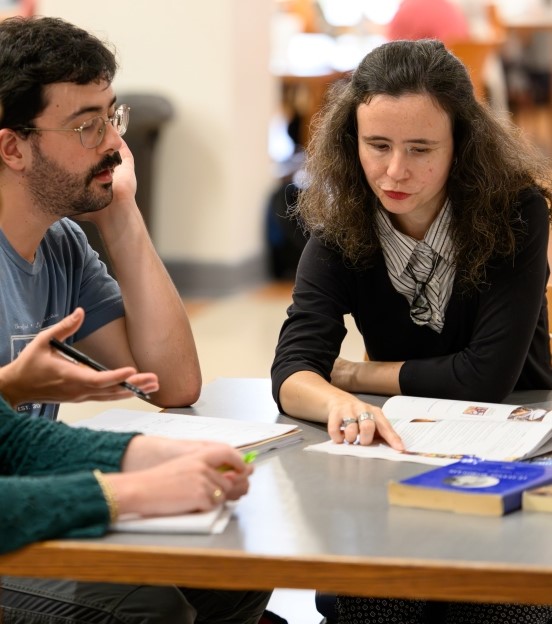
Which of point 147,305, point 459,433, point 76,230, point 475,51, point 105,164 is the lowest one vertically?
point 459,433

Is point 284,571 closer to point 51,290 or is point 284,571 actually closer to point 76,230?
point 51,290

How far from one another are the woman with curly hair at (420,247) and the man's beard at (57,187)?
445 mm

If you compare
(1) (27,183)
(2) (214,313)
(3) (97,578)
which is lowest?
(2) (214,313)

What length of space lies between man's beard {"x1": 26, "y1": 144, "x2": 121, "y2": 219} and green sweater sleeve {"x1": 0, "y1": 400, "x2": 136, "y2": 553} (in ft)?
1.98

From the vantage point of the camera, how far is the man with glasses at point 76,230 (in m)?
1.83

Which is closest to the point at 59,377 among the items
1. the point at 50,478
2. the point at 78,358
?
the point at 78,358

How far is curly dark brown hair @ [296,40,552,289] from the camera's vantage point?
1.97 metres

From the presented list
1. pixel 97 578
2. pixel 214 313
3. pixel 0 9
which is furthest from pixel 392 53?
pixel 0 9

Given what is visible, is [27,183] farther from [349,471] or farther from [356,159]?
[349,471]

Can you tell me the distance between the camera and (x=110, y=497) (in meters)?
1.22

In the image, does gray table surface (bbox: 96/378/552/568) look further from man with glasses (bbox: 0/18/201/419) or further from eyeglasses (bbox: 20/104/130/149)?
eyeglasses (bbox: 20/104/130/149)

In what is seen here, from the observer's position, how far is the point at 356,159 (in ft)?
6.98

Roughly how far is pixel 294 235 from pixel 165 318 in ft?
13.8

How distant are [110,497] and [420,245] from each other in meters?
1.00
